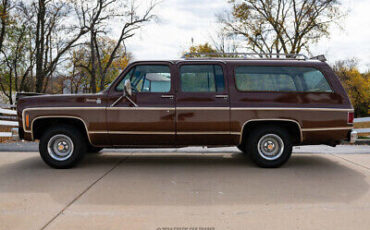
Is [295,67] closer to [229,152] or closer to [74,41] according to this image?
[229,152]

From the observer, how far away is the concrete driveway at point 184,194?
3.16 meters

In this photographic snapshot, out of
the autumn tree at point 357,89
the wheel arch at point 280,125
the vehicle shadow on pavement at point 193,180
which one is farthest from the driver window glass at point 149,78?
the autumn tree at point 357,89

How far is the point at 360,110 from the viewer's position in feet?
135

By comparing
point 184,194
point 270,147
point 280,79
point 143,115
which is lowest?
point 184,194

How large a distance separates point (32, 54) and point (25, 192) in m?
25.2

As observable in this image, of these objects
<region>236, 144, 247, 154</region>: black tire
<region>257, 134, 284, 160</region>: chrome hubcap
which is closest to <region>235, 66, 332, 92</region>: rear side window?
<region>257, 134, 284, 160</region>: chrome hubcap

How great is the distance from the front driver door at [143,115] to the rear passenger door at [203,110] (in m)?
0.18

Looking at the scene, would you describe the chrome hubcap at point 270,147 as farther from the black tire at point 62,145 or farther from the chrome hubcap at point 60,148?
the chrome hubcap at point 60,148

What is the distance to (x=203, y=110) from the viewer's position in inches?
213

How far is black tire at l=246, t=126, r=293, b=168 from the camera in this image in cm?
544

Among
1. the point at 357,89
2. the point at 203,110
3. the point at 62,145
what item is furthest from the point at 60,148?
the point at 357,89

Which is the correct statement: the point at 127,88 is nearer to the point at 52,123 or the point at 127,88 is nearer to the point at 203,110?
the point at 203,110

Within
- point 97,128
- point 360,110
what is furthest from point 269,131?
point 360,110

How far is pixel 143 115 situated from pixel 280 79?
2539 millimetres
